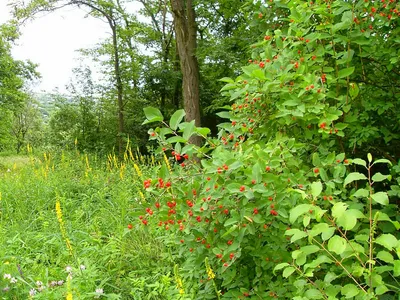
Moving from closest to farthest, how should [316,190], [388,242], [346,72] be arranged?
[388,242] → [316,190] → [346,72]

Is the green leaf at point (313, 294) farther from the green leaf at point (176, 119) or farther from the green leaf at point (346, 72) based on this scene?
the green leaf at point (346, 72)

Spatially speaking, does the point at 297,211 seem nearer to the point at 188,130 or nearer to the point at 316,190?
the point at 316,190

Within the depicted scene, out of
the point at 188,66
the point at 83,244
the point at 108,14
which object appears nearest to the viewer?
the point at 83,244

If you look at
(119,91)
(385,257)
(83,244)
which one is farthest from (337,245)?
(119,91)

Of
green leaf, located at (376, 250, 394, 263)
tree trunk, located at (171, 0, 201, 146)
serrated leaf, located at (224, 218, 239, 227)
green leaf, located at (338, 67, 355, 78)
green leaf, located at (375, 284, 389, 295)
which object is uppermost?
tree trunk, located at (171, 0, 201, 146)

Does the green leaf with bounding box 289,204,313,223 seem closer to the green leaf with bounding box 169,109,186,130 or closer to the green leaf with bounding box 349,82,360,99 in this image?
the green leaf with bounding box 169,109,186,130

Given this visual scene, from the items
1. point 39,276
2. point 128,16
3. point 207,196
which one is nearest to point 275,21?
point 207,196

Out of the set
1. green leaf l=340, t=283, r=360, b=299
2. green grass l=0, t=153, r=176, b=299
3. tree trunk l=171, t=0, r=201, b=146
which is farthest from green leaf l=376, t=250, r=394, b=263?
tree trunk l=171, t=0, r=201, b=146

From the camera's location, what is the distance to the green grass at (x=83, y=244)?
6.86 ft

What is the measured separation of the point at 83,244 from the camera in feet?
8.86

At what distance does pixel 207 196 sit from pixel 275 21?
50.9 inches

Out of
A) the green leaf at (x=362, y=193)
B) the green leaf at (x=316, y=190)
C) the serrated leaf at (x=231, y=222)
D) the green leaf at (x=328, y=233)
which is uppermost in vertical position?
the green leaf at (x=316, y=190)

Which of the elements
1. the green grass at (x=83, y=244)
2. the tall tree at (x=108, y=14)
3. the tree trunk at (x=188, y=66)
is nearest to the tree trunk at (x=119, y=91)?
the tall tree at (x=108, y=14)

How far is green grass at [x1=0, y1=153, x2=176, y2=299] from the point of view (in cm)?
209
